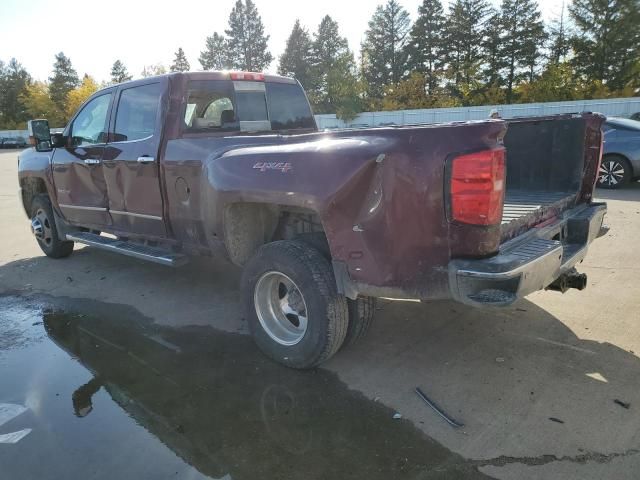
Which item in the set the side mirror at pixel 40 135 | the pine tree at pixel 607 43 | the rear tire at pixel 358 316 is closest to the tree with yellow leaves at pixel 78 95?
the pine tree at pixel 607 43

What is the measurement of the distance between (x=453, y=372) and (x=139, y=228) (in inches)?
124

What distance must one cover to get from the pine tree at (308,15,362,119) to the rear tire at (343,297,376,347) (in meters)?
47.0

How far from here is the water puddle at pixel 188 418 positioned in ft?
8.16

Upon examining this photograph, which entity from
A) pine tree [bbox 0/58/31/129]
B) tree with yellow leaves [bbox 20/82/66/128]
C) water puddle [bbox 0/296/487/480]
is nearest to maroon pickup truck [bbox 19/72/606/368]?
water puddle [bbox 0/296/487/480]

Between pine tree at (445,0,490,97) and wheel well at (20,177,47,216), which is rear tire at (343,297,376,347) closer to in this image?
wheel well at (20,177,47,216)

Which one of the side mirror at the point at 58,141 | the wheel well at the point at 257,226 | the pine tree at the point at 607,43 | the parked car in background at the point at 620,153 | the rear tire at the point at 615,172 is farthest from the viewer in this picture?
the pine tree at the point at 607,43

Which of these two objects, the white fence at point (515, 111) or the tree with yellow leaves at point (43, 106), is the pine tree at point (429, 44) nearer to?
the white fence at point (515, 111)

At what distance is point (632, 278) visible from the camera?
15.7ft

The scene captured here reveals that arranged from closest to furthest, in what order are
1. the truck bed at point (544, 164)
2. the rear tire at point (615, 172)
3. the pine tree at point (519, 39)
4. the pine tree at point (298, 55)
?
the truck bed at point (544, 164), the rear tire at point (615, 172), the pine tree at point (519, 39), the pine tree at point (298, 55)

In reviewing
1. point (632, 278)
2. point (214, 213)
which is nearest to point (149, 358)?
point (214, 213)

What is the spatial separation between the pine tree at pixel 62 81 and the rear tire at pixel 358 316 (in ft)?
239

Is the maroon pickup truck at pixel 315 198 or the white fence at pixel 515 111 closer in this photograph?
the maroon pickup truck at pixel 315 198

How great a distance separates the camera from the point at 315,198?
2.91m

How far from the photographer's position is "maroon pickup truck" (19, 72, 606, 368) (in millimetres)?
2555
